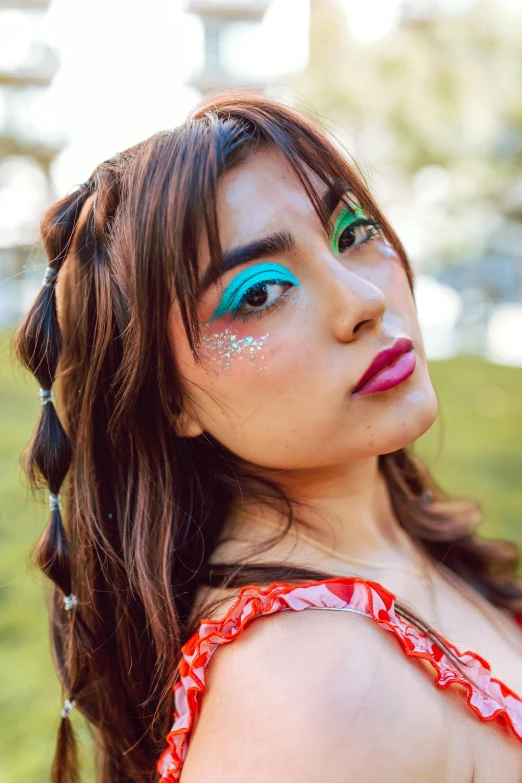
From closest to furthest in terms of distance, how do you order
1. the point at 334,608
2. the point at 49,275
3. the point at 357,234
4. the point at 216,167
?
the point at 334,608, the point at 216,167, the point at 357,234, the point at 49,275

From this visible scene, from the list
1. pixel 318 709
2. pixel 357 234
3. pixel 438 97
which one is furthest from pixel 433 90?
pixel 318 709

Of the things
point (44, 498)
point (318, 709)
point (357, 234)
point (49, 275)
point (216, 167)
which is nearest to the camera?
point (318, 709)

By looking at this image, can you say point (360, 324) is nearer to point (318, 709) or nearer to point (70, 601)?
point (318, 709)

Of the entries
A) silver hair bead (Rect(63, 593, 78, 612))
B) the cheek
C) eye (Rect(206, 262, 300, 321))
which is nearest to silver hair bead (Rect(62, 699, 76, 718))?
silver hair bead (Rect(63, 593, 78, 612))

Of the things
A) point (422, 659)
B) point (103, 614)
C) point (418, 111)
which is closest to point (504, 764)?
point (422, 659)

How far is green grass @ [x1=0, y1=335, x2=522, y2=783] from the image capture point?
2758 mm

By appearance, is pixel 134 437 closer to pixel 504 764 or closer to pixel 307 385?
pixel 307 385

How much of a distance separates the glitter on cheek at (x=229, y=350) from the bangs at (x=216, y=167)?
3 cm

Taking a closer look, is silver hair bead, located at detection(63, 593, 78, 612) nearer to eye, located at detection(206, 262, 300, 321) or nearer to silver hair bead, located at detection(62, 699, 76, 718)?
silver hair bead, located at detection(62, 699, 76, 718)

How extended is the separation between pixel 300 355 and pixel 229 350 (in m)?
0.15

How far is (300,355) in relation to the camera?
148 cm

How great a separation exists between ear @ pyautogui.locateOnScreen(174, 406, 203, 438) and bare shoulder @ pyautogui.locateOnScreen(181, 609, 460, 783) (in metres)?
0.49

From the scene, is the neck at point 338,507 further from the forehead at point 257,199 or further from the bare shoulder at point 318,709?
the forehead at point 257,199

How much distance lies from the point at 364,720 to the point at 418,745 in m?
0.10
